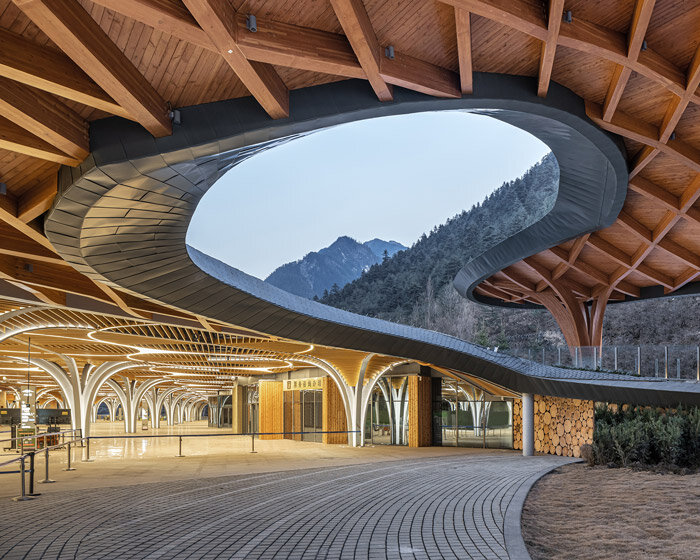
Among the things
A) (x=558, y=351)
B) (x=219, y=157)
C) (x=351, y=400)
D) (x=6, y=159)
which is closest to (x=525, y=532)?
(x=219, y=157)

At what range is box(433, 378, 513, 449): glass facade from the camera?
2566 centimetres

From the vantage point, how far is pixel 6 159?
311 inches

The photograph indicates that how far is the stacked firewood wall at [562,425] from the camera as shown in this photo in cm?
2097

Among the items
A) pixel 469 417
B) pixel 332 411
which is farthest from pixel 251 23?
pixel 332 411

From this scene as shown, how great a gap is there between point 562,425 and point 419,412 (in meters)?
7.52

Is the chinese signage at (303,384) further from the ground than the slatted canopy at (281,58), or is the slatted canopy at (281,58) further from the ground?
the slatted canopy at (281,58)

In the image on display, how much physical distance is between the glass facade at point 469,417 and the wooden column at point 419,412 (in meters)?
0.32

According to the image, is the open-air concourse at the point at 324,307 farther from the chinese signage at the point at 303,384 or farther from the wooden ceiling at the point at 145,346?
the chinese signage at the point at 303,384

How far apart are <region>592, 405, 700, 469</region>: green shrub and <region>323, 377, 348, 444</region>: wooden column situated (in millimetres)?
17571

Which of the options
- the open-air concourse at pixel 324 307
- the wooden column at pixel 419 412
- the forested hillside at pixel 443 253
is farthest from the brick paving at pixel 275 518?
the forested hillside at pixel 443 253

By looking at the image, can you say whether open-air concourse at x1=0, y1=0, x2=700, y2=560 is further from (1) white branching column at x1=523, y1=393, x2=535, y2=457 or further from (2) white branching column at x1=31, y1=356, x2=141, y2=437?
(2) white branching column at x1=31, y1=356, x2=141, y2=437

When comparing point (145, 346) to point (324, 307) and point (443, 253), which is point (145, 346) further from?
point (443, 253)

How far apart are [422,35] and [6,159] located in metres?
5.28

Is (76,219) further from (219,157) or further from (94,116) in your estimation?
(219,157)
